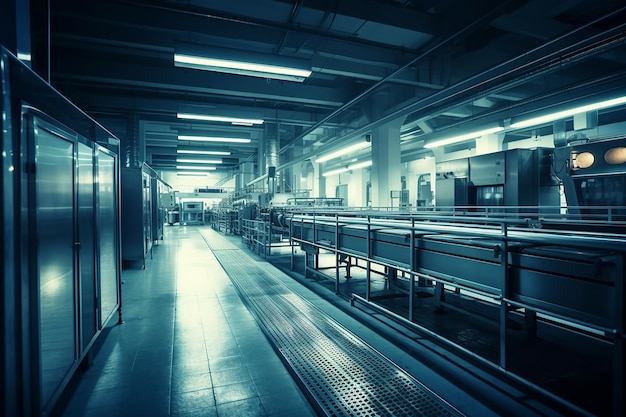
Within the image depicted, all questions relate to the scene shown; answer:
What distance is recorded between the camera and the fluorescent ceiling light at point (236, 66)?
4621 millimetres

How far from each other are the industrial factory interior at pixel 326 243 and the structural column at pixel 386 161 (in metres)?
0.04

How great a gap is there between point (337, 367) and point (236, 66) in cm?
419

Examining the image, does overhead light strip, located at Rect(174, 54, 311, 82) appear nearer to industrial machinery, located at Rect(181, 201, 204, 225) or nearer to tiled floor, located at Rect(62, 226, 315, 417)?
tiled floor, located at Rect(62, 226, 315, 417)

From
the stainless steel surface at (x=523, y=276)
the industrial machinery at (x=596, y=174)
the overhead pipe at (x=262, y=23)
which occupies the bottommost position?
the stainless steel surface at (x=523, y=276)

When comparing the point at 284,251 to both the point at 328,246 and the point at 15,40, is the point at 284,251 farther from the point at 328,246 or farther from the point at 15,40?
the point at 15,40

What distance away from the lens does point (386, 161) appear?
8609mm

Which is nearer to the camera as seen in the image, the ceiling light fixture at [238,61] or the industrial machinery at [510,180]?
the ceiling light fixture at [238,61]

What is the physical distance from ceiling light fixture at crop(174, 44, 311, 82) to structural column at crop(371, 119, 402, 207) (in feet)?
13.3

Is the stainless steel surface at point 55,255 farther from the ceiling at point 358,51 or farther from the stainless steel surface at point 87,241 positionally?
the ceiling at point 358,51

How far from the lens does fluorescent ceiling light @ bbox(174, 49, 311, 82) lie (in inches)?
182

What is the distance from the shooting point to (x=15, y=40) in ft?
6.57

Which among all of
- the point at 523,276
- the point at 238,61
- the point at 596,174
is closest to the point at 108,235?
the point at 238,61

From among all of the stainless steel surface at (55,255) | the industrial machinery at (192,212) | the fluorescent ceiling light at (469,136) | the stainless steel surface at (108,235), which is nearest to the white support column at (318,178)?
the fluorescent ceiling light at (469,136)

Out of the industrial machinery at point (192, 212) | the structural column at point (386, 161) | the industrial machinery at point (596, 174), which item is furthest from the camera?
the industrial machinery at point (192, 212)
